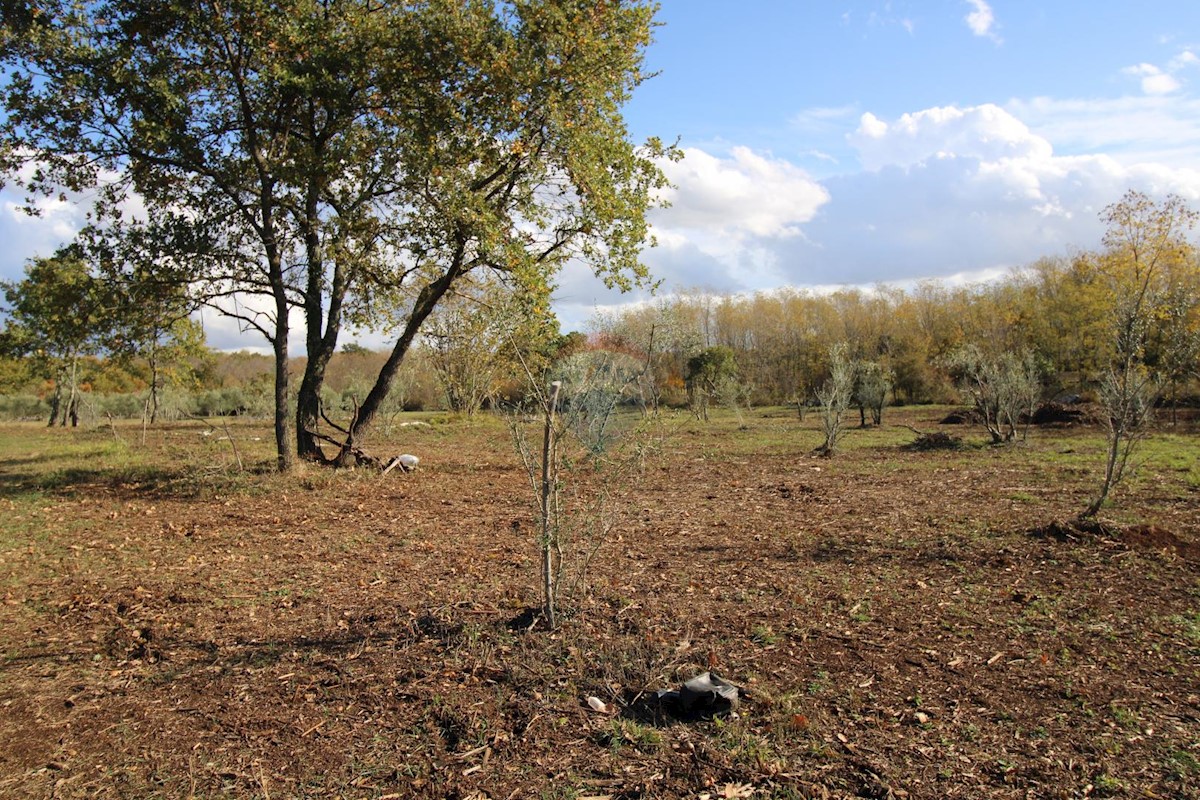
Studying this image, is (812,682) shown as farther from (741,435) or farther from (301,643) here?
(741,435)

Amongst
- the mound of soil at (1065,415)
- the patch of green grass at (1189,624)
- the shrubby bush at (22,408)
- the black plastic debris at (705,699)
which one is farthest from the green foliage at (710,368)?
the shrubby bush at (22,408)

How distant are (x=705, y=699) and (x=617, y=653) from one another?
31.0 inches

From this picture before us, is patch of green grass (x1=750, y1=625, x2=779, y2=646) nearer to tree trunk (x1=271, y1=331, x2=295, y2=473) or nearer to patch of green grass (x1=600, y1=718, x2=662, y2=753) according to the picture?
patch of green grass (x1=600, y1=718, x2=662, y2=753)

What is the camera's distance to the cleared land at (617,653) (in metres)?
3.21

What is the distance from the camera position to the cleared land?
3213 millimetres

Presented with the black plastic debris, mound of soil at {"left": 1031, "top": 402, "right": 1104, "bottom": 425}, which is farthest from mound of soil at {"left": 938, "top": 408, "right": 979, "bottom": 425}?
the black plastic debris

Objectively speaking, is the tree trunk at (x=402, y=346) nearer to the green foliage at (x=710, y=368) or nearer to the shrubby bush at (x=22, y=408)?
the green foliage at (x=710, y=368)

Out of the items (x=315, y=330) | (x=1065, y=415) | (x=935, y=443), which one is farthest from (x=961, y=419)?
(x=315, y=330)

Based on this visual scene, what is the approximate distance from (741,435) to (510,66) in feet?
39.4

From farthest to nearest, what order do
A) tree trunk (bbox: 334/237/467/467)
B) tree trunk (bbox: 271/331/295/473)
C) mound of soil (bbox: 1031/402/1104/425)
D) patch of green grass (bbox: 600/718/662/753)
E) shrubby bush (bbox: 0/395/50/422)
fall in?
→ shrubby bush (bbox: 0/395/50/422), mound of soil (bbox: 1031/402/1104/425), tree trunk (bbox: 334/237/467/467), tree trunk (bbox: 271/331/295/473), patch of green grass (bbox: 600/718/662/753)

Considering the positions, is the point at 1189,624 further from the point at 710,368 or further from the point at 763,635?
the point at 710,368

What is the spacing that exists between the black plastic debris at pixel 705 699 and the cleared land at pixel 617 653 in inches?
3.8

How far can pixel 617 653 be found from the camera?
14.0 ft

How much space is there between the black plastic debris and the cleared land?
95mm
